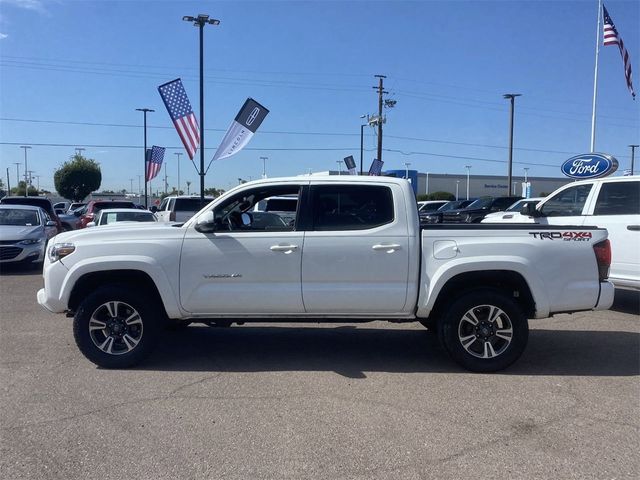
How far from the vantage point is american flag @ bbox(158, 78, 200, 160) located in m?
20.7

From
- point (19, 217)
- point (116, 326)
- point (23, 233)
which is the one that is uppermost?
point (19, 217)

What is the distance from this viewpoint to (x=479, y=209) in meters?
25.7

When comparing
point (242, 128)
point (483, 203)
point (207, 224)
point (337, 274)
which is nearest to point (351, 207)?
point (337, 274)

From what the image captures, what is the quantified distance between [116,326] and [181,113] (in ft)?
53.0

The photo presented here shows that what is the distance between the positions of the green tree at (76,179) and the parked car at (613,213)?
210 ft

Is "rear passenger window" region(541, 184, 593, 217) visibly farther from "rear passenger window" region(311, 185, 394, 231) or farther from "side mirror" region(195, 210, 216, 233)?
"side mirror" region(195, 210, 216, 233)

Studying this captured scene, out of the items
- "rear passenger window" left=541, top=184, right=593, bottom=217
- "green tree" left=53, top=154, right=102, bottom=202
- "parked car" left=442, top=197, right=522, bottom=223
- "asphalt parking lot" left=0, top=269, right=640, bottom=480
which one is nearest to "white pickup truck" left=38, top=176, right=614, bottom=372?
"asphalt parking lot" left=0, top=269, right=640, bottom=480

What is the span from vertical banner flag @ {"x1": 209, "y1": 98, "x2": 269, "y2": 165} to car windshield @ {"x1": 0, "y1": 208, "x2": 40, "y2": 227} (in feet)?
20.3

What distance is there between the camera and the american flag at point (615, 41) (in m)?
21.6

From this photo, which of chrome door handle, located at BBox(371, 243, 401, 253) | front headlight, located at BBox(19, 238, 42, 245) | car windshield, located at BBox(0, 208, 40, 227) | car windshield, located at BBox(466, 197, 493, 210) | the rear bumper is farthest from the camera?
car windshield, located at BBox(466, 197, 493, 210)

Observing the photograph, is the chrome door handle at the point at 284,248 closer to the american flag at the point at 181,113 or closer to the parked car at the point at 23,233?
the parked car at the point at 23,233

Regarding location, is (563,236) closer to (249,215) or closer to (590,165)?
(249,215)

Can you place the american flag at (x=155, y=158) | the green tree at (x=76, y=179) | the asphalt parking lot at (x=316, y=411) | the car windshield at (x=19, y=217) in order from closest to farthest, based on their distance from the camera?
the asphalt parking lot at (x=316, y=411)
the car windshield at (x=19, y=217)
the american flag at (x=155, y=158)
the green tree at (x=76, y=179)

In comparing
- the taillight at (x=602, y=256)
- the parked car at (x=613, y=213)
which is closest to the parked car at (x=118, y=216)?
the parked car at (x=613, y=213)
